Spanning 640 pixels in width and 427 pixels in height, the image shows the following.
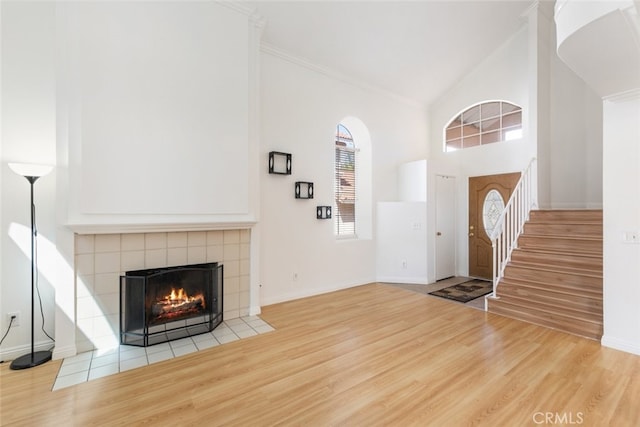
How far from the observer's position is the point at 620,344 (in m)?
2.86

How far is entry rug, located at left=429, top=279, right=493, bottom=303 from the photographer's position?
15.1 feet

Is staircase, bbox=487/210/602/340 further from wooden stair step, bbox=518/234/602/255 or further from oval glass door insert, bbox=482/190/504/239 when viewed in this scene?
oval glass door insert, bbox=482/190/504/239

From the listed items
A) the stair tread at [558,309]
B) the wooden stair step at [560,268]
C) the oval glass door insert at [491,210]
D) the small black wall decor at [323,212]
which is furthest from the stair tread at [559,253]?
the small black wall decor at [323,212]

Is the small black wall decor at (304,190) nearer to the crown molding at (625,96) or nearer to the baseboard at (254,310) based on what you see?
the baseboard at (254,310)

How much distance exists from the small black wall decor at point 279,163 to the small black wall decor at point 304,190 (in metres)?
0.29

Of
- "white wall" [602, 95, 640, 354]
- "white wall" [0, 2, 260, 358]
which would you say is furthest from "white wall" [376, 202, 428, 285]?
"white wall" [0, 2, 260, 358]

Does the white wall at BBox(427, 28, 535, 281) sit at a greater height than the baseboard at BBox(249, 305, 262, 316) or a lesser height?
greater

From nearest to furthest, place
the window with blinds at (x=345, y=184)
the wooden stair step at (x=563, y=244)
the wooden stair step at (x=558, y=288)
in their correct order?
1. the wooden stair step at (x=558, y=288)
2. the wooden stair step at (x=563, y=244)
3. the window with blinds at (x=345, y=184)

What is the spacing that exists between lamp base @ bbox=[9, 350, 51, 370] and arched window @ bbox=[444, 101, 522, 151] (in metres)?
7.02

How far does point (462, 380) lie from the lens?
2350mm

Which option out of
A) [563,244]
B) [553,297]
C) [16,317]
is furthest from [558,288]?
[16,317]

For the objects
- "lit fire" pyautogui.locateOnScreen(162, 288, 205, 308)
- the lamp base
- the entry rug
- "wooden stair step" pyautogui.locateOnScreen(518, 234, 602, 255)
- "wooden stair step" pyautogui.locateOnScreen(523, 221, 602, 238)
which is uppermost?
"wooden stair step" pyautogui.locateOnScreen(523, 221, 602, 238)

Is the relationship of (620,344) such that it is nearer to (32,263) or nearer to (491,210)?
(491,210)

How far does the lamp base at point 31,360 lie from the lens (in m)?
2.53
